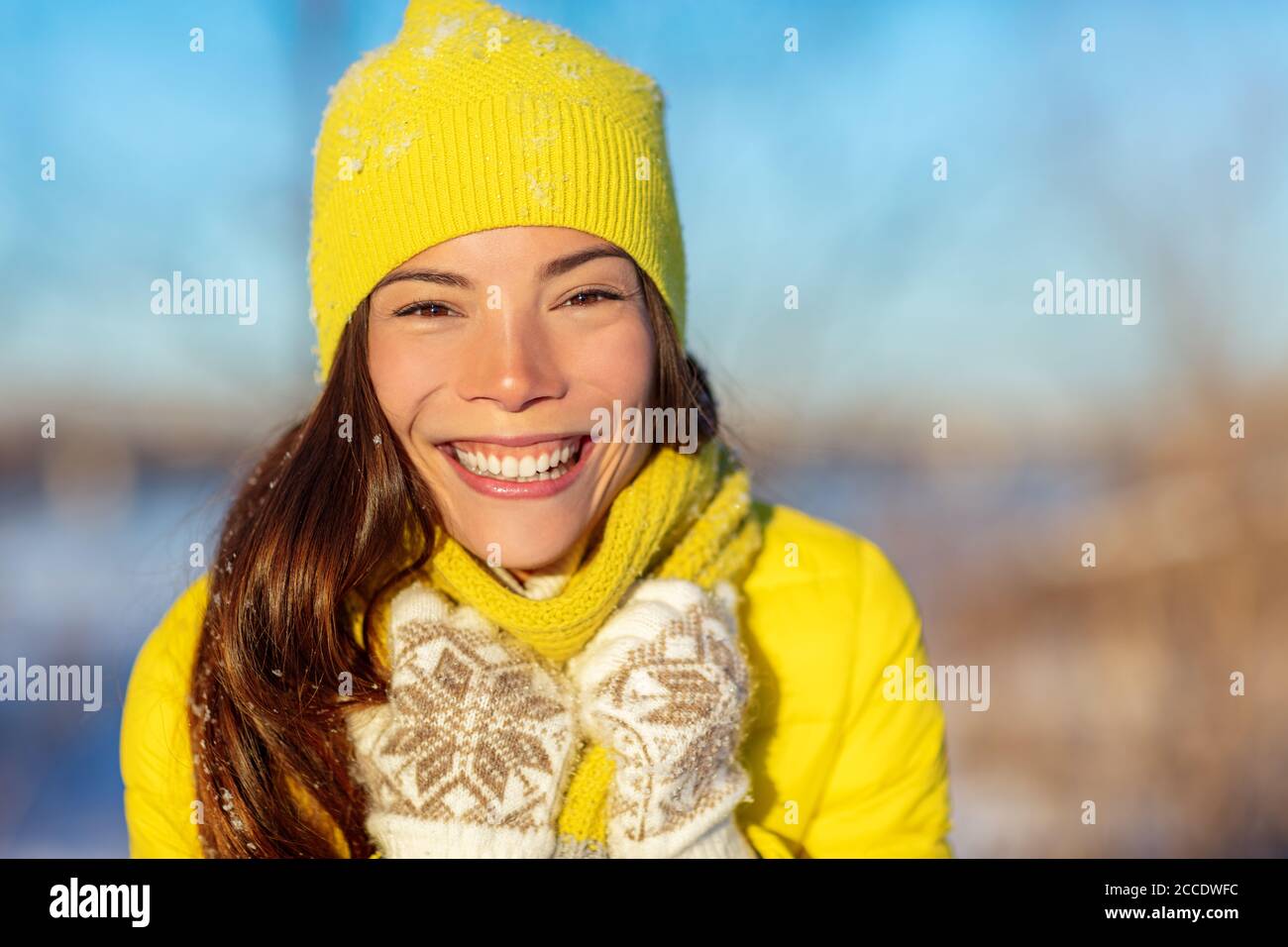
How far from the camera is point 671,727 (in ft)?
5.04

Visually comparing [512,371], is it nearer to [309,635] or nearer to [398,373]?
[398,373]

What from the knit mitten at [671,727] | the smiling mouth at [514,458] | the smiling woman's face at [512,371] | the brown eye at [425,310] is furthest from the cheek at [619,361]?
the knit mitten at [671,727]

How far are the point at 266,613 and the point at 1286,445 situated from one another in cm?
381

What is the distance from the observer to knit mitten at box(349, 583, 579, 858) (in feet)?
4.94

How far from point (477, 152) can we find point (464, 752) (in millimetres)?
928

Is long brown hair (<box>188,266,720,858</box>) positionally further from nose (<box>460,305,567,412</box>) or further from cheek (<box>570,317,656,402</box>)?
nose (<box>460,305,567,412</box>)

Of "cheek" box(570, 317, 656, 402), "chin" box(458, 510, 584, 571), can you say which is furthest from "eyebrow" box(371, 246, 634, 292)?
"chin" box(458, 510, 584, 571)

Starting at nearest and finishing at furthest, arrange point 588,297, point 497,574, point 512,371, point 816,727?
point 512,371
point 588,297
point 497,574
point 816,727

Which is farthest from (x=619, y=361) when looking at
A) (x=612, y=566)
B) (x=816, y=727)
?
(x=816, y=727)

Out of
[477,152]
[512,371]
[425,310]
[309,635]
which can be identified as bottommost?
[309,635]

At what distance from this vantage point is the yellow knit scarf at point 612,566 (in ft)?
5.24

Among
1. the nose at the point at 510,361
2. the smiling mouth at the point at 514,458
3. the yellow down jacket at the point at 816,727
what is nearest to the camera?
the nose at the point at 510,361

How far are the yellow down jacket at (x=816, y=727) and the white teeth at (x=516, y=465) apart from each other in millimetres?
505

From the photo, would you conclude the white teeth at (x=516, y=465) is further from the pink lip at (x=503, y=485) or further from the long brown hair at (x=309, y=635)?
the long brown hair at (x=309, y=635)
